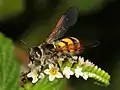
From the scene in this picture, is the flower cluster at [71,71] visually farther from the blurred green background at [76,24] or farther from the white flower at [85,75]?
the blurred green background at [76,24]

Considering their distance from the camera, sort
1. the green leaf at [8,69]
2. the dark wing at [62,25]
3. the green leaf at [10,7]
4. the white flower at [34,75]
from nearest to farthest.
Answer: the white flower at [34,75] → the green leaf at [8,69] → the dark wing at [62,25] → the green leaf at [10,7]

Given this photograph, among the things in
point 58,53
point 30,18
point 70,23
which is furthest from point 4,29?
point 58,53

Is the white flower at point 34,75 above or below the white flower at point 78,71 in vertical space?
above

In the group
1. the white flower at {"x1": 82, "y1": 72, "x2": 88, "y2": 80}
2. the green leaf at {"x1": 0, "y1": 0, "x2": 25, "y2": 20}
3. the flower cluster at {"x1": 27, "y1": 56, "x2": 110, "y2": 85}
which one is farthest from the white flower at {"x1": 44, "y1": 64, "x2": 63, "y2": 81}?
the green leaf at {"x1": 0, "y1": 0, "x2": 25, "y2": 20}

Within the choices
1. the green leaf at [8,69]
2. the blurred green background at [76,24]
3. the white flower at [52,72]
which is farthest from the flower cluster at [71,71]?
the blurred green background at [76,24]

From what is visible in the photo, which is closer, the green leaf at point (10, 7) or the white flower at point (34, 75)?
the white flower at point (34, 75)

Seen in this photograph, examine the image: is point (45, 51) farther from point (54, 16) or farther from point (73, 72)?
point (54, 16)

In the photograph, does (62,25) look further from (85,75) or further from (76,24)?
(76,24)
